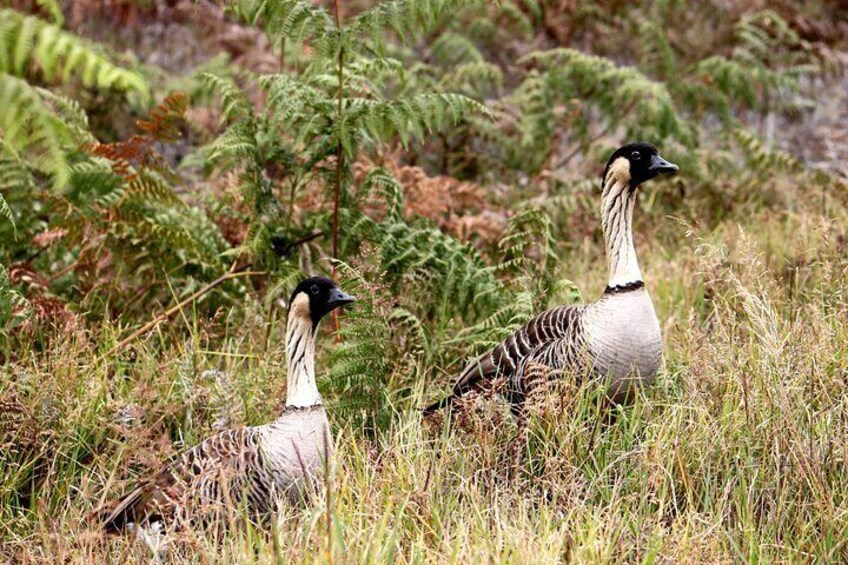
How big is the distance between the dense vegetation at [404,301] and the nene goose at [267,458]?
0.15 m

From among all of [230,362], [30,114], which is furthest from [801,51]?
[30,114]

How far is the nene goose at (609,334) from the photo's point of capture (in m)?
4.52

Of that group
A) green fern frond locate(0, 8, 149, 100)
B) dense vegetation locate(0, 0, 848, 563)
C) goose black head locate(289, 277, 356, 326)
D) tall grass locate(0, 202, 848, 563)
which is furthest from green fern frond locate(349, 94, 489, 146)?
green fern frond locate(0, 8, 149, 100)

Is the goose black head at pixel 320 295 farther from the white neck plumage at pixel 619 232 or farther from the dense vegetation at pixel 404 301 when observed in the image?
the white neck plumage at pixel 619 232

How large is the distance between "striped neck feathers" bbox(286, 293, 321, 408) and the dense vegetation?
0.34 metres

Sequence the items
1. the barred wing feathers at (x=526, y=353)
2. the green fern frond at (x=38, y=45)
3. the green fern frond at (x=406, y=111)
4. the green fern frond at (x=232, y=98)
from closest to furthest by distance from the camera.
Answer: the green fern frond at (x=38, y=45), the barred wing feathers at (x=526, y=353), the green fern frond at (x=406, y=111), the green fern frond at (x=232, y=98)

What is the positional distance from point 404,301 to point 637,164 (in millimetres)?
1548

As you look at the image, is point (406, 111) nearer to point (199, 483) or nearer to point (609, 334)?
point (609, 334)

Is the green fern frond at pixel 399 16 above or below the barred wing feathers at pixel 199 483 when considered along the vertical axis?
above

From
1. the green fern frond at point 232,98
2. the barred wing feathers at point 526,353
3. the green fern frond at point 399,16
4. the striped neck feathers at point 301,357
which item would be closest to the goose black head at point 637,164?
the barred wing feathers at point 526,353

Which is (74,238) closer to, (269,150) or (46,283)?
(46,283)

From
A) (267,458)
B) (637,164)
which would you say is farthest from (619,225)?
(267,458)

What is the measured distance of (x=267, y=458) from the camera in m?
4.11

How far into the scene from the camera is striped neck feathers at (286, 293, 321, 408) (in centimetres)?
429
